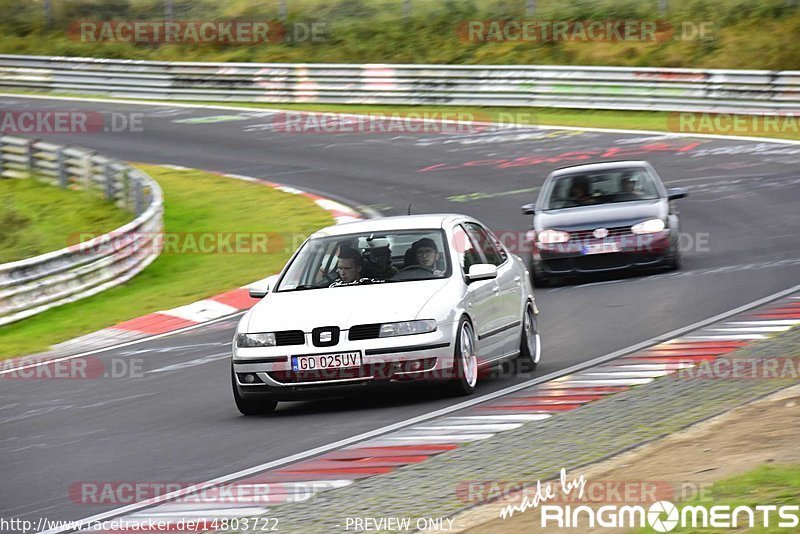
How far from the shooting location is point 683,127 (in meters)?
30.5

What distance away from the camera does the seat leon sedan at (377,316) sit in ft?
33.0

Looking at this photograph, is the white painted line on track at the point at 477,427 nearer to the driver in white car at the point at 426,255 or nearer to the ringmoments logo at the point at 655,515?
the driver in white car at the point at 426,255

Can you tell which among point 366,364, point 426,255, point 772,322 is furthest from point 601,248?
point 366,364

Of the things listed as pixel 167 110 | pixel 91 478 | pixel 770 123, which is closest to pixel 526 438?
pixel 91 478

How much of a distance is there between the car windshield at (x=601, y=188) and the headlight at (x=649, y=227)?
0.73 m

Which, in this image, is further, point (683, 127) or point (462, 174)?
point (683, 127)

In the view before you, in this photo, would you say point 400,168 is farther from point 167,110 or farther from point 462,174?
point 167,110

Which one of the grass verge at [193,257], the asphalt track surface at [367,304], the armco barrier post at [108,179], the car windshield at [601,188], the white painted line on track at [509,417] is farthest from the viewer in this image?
the armco barrier post at [108,179]

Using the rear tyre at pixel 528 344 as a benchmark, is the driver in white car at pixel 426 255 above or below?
above

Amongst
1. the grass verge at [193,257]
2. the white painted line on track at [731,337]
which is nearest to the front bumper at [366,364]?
the white painted line on track at [731,337]

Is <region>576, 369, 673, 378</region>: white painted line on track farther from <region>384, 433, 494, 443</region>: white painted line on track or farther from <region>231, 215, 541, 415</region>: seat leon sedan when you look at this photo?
<region>384, 433, 494, 443</region>: white painted line on track

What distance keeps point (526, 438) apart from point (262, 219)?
51.8 ft

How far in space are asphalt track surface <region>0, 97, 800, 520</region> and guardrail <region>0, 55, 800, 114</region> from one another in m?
2.23

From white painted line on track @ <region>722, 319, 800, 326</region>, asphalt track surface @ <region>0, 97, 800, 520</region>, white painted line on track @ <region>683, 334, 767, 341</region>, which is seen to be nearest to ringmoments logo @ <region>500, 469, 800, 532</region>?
asphalt track surface @ <region>0, 97, 800, 520</region>
